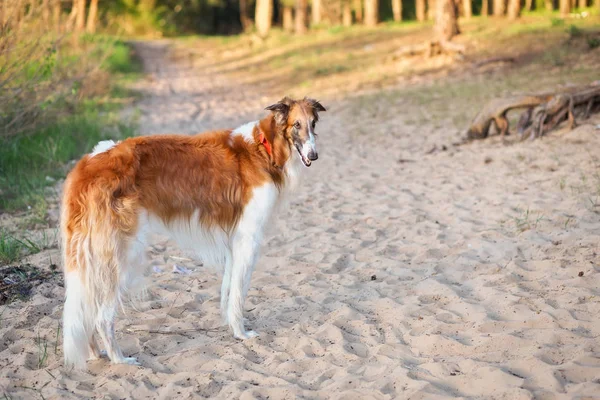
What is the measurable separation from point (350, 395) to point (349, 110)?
1120cm

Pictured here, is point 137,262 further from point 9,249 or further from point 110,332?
point 9,249

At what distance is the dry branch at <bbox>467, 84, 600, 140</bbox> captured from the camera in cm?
1012

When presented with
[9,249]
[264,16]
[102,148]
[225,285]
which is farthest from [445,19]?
[102,148]

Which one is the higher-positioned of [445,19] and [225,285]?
[445,19]

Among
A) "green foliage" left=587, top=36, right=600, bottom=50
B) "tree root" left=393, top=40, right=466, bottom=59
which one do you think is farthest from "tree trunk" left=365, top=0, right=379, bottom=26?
"green foliage" left=587, top=36, right=600, bottom=50

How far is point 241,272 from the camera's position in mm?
5188

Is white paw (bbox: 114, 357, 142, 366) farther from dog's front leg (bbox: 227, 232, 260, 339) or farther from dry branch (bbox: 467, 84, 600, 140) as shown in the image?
dry branch (bbox: 467, 84, 600, 140)

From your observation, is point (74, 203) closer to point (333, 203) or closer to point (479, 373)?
point (479, 373)

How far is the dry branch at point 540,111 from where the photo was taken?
10125 mm

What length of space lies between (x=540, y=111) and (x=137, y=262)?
753 centimetres

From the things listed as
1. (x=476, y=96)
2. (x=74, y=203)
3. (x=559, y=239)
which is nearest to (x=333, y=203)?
(x=559, y=239)

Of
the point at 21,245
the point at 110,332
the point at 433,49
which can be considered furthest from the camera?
the point at 433,49

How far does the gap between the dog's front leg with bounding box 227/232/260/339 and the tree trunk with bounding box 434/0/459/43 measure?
15.9m

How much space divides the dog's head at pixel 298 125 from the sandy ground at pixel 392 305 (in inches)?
52.6
